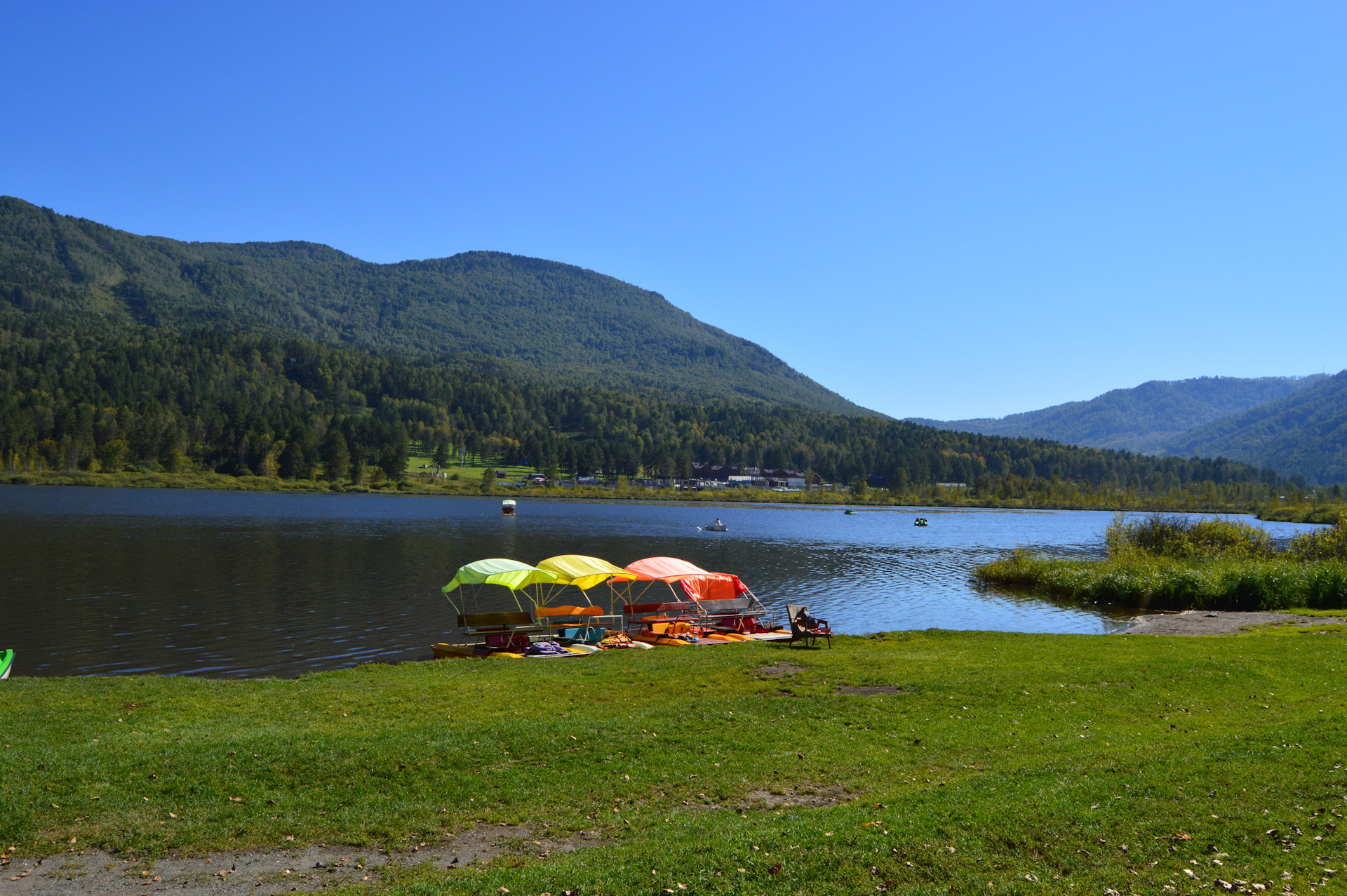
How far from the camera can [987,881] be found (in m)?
8.26

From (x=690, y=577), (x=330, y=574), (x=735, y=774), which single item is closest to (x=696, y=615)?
(x=690, y=577)

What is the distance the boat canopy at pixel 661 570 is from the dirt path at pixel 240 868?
1988 cm

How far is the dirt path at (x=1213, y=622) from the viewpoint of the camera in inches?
1303

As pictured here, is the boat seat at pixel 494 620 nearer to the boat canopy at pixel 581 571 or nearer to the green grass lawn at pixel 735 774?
the boat canopy at pixel 581 571

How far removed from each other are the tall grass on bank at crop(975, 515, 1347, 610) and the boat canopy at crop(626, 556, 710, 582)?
105ft

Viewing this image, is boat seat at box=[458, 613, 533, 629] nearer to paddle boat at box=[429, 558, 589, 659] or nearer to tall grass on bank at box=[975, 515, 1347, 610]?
paddle boat at box=[429, 558, 589, 659]

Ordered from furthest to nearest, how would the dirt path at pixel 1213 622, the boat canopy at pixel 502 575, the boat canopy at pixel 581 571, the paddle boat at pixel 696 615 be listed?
the dirt path at pixel 1213 622 → the paddle boat at pixel 696 615 → the boat canopy at pixel 581 571 → the boat canopy at pixel 502 575

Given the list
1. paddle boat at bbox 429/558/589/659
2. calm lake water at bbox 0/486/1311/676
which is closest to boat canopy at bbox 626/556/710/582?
paddle boat at bbox 429/558/589/659

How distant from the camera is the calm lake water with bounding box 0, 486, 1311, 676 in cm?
3022

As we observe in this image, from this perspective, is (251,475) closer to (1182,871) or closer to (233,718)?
(233,718)

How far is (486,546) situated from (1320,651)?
6336 centimetres

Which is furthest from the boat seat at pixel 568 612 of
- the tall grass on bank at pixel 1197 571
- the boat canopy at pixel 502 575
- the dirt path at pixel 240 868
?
the tall grass on bank at pixel 1197 571

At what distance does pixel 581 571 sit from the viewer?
2920cm

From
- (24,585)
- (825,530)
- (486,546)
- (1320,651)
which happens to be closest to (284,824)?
(1320,651)
